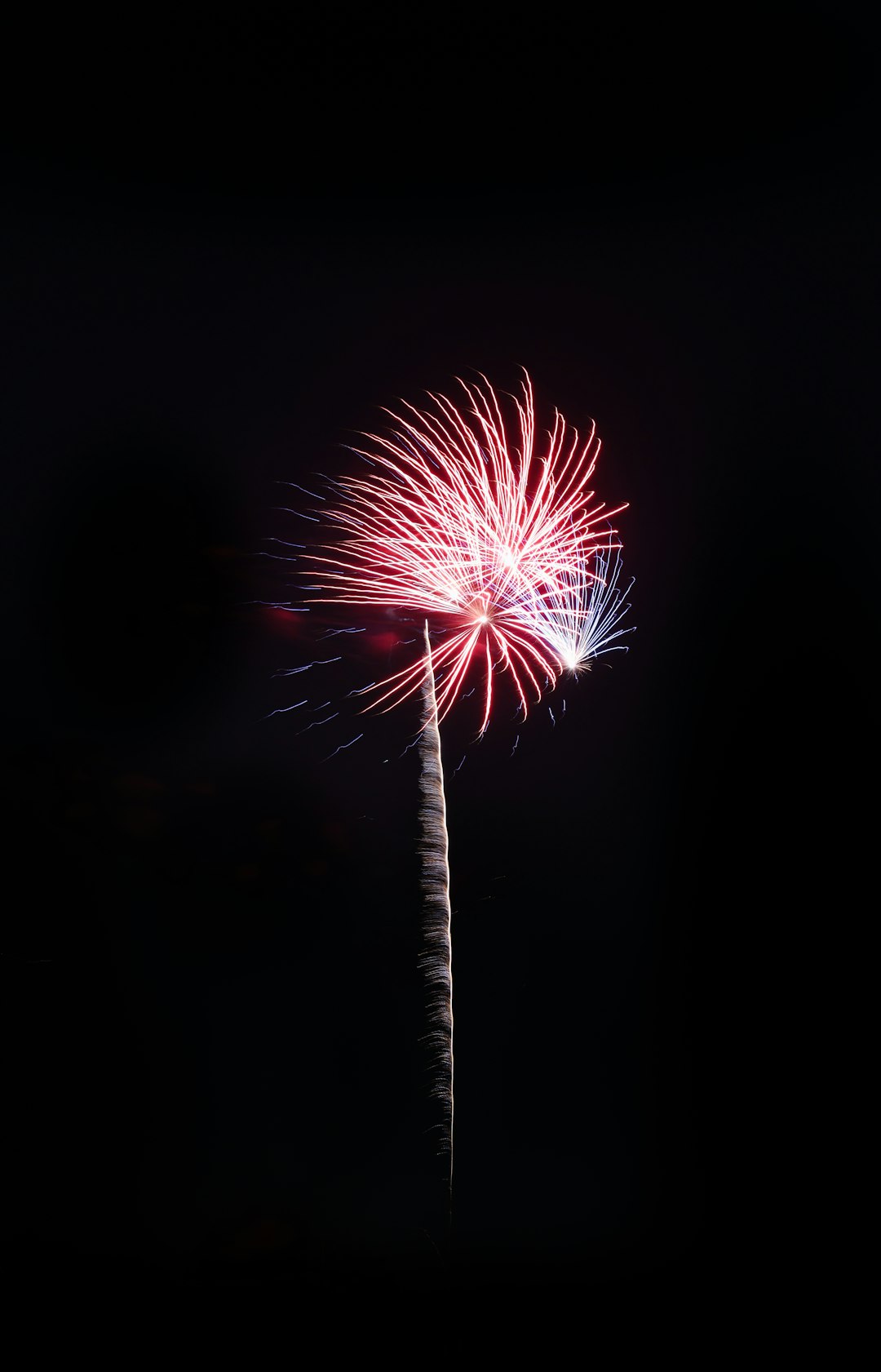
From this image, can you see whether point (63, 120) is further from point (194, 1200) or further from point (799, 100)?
point (194, 1200)

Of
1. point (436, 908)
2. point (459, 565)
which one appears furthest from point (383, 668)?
point (436, 908)

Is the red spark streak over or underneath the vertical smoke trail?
over

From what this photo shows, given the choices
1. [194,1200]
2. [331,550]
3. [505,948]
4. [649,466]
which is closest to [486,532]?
[331,550]

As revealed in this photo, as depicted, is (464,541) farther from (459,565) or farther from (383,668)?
(383,668)

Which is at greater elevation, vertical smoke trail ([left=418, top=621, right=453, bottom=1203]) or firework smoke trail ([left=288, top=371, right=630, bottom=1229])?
firework smoke trail ([left=288, top=371, right=630, bottom=1229])

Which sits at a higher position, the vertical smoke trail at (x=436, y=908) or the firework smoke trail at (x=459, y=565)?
the firework smoke trail at (x=459, y=565)
